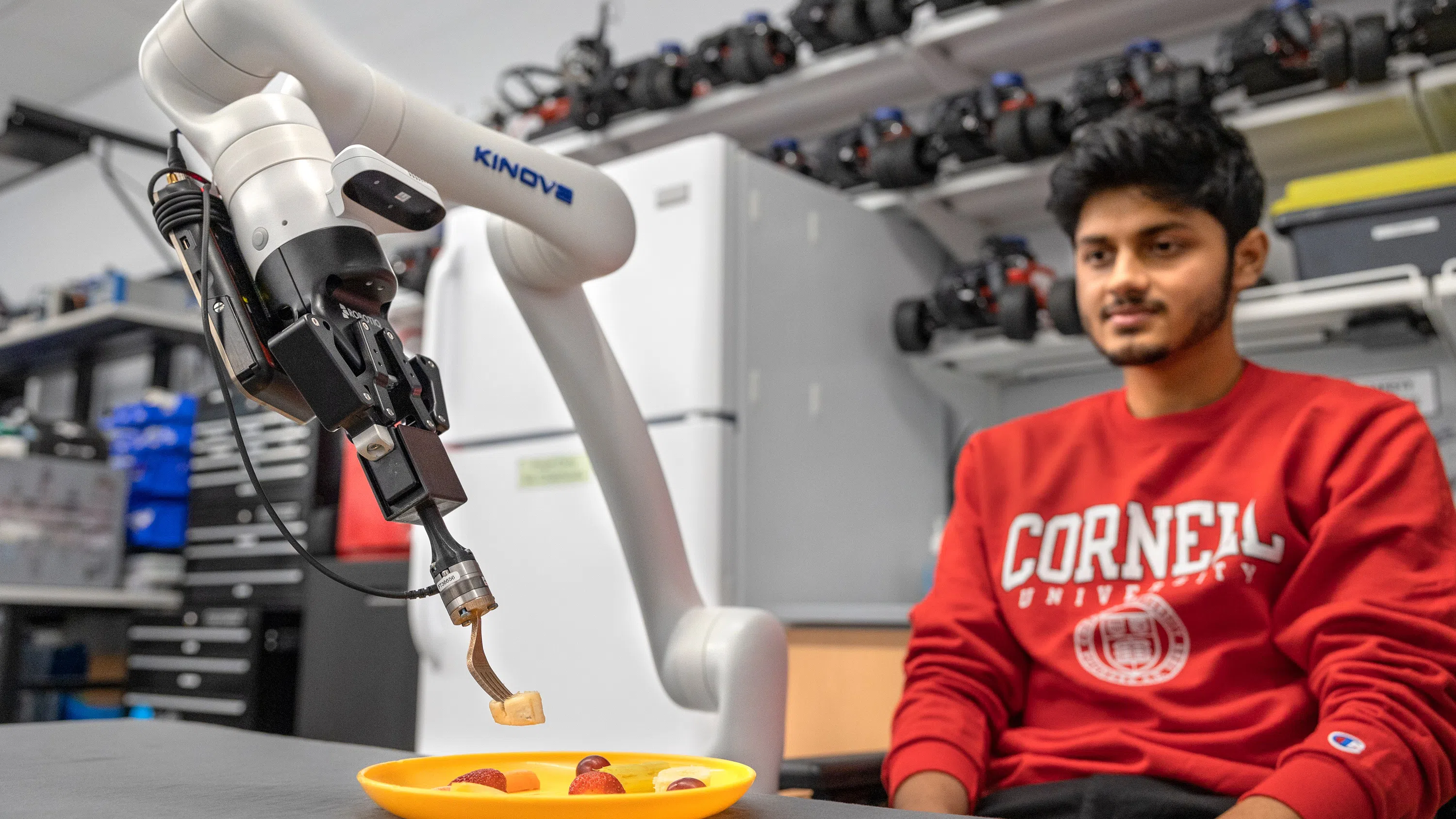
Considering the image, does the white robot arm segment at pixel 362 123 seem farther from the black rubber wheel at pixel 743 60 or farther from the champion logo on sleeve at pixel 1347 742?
the black rubber wheel at pixel 743 60

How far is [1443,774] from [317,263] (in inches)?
38.5

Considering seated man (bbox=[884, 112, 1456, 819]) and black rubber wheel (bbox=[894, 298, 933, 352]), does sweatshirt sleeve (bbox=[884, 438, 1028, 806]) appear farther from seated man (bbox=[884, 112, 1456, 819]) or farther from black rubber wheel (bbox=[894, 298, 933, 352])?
black rubber wheel (bbox=[894, 298, 933, 352])

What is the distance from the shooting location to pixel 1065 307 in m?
2.11

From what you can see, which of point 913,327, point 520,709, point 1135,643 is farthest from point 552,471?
point 520,709

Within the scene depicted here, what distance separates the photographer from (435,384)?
560mm

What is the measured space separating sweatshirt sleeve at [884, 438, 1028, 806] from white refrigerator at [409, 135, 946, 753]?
0.72m

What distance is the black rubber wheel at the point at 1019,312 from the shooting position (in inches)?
86.0

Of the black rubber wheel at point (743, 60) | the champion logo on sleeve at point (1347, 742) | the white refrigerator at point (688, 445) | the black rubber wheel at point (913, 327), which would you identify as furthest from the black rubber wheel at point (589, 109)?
the champion logo on sleeve at point (1347, 742)

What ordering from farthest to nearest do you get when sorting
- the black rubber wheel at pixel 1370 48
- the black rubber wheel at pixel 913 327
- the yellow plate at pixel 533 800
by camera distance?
the black rubber wheel at pixel 913 327 → the black rubber wheel at pixel 1370 48 → the yellow plate at pixel 533 800

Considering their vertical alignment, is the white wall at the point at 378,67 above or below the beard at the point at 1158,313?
above

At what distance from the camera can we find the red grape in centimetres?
62

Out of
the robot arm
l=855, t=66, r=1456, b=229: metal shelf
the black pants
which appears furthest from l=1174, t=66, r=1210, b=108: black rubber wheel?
the robot arm

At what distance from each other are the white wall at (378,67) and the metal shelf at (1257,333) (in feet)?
3.88

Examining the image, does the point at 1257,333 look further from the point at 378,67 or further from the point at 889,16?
the point at 378,67
